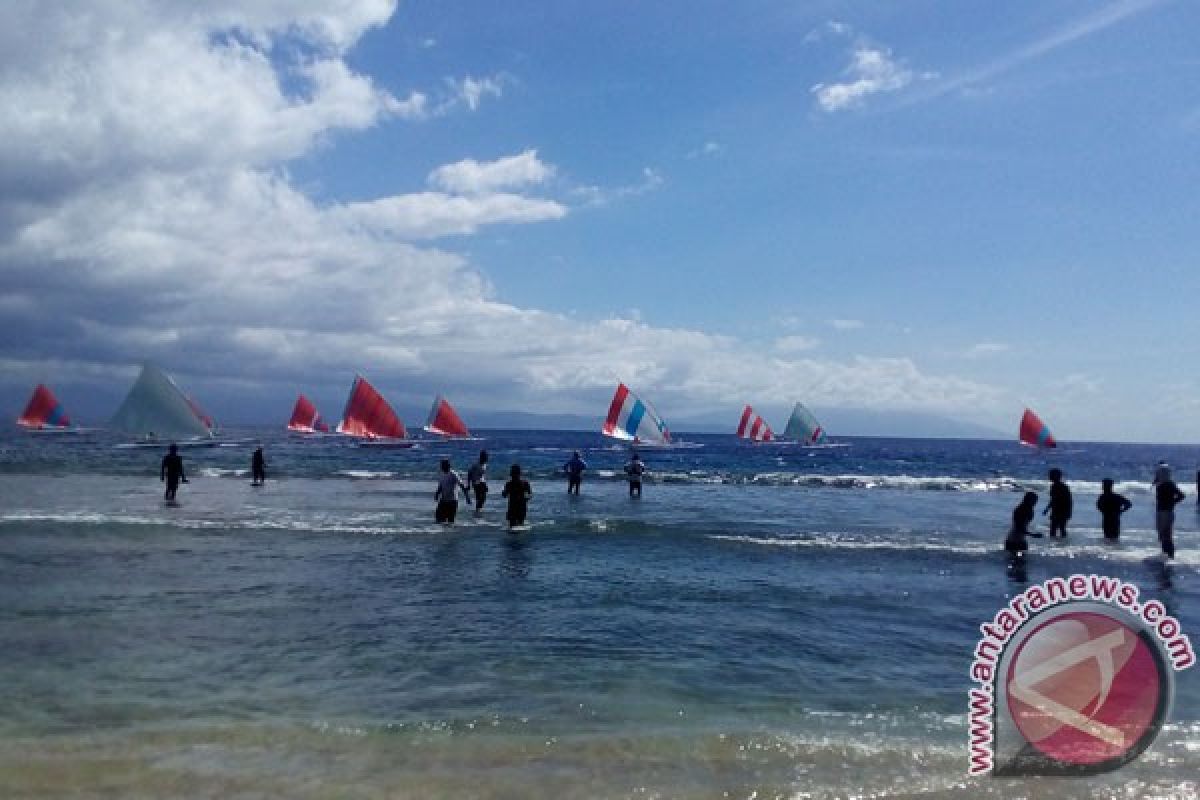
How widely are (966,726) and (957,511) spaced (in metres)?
22.1

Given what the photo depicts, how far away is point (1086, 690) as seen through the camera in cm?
714

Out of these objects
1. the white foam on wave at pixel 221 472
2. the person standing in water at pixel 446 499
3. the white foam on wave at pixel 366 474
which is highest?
the person standing in water at pixel 446 499

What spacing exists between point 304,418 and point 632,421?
118ft

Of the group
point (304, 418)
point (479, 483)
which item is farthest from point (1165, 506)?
point (304, 418)

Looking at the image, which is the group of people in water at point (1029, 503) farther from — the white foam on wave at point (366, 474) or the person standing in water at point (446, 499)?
the white foam on wave at point (366, 474)

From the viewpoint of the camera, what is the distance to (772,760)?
554 cm

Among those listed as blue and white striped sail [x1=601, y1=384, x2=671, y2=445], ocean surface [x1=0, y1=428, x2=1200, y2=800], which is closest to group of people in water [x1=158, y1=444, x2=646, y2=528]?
ocean surface [x1=0, y1=428, x2=1200, y2=800]

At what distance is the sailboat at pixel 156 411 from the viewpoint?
4647 centimetres

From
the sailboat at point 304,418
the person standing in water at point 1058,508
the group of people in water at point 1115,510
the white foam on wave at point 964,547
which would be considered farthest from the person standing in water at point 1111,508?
the sailboat at point 304,418

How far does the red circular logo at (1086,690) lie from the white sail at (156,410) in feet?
160

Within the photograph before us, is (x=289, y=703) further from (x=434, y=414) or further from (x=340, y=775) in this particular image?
(x=434, y=414)

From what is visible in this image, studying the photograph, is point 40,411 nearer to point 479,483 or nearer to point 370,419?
point 370,419

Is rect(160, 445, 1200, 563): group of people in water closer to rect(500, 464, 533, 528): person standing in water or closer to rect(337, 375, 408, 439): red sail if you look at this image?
rect(500, 464, 533, 528): person standing in water

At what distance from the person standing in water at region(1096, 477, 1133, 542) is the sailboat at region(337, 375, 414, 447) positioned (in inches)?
1637
